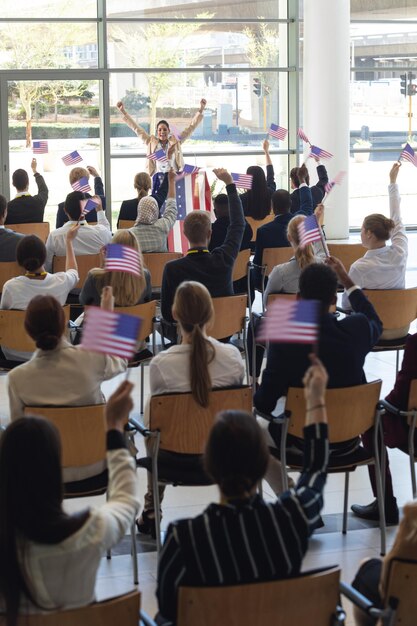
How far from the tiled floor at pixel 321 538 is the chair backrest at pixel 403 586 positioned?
1.15m

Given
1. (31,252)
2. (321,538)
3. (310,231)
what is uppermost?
(310,231)

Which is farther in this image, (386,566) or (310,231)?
(310,231)

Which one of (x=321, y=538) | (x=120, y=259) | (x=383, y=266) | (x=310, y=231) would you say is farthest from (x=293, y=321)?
(x=383, y=266)

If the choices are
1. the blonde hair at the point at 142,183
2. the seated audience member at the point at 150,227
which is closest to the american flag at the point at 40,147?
the blonde hair at the point at 142,183

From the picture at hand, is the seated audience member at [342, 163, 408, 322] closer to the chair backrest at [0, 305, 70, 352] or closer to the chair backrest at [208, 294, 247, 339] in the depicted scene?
the chair backrest at [208, 294, 247, 339]

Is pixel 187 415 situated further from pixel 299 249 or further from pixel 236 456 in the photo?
pixel 299 249

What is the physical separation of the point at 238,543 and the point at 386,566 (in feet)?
1.51

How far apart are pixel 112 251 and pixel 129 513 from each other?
2.58 m

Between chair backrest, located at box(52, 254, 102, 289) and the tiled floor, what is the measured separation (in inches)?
60.7

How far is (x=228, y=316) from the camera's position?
6301 mm

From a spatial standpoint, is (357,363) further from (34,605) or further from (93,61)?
(93,61)

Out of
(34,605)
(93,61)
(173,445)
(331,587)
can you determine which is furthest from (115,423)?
(93,61)

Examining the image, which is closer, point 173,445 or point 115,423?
point 115,423

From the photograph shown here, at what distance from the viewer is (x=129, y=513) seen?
257cm
